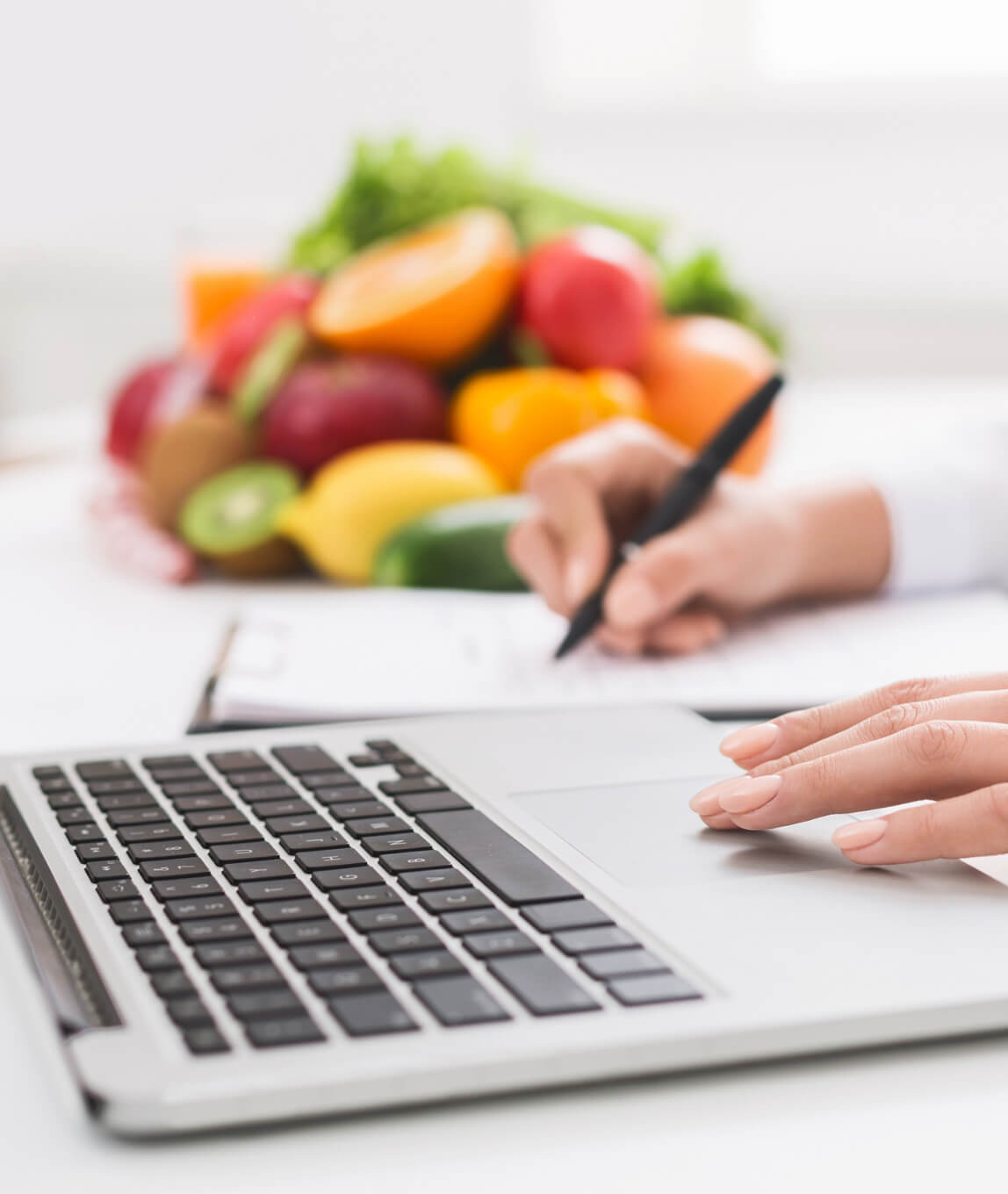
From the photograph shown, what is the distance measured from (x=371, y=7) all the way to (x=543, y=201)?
182 centimetres

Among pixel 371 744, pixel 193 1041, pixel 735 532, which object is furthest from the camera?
pixel 735 532

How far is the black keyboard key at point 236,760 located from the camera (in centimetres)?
57

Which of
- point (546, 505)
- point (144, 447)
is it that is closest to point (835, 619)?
point (546, 505)

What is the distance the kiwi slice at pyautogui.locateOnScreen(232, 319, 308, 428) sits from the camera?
3.65ft

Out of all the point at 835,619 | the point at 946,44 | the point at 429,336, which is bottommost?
the point at 835,619

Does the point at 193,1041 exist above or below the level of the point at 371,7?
below

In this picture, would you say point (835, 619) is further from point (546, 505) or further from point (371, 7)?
point (371, 7)

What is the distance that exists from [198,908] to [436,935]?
72mm

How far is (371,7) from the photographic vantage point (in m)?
2.94

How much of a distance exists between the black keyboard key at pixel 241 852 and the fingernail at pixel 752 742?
A: 0.17 meters

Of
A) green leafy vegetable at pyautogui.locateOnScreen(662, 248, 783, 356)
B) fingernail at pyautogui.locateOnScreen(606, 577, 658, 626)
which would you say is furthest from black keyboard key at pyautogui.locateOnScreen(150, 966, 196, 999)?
green leafy vegetable at pyautogui.locateOnScreen(662, 248, 783, 356)

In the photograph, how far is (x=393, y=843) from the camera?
1.57 feet

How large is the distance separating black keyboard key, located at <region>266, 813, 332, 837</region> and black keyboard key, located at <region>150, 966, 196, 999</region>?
12 cm

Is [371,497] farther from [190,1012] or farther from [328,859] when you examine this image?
[190,1012]
